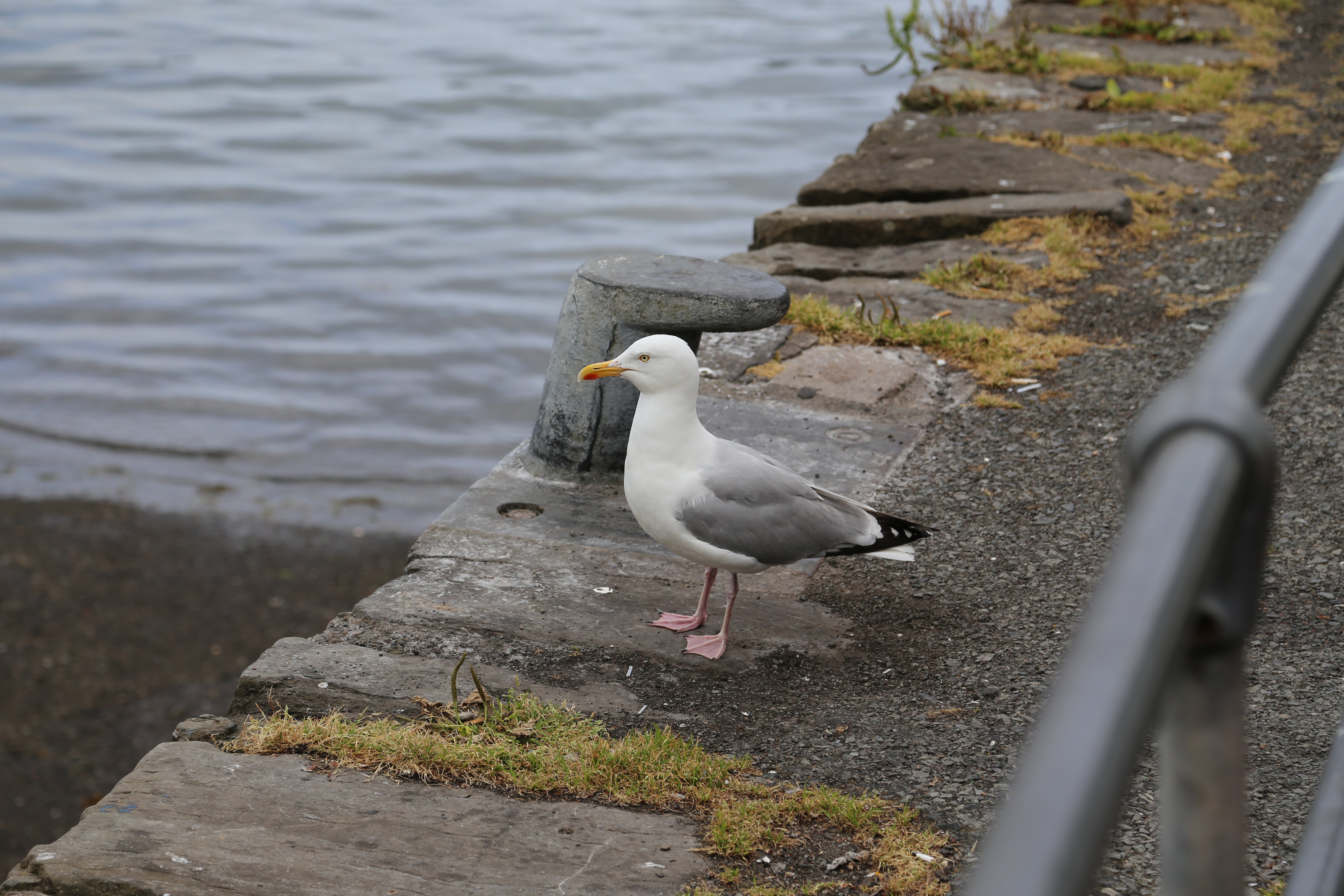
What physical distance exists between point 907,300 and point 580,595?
2.99m

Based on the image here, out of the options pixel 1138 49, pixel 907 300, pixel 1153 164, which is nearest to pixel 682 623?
pixel 907 300

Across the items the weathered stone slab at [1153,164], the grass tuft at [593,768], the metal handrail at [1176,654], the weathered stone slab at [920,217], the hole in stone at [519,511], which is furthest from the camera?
the weathered stone slab at [1153,164]

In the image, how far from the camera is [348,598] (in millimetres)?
7363

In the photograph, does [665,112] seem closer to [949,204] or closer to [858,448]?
[949,204]

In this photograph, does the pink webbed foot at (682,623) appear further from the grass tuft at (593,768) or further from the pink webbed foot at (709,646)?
the grass tuft at (593,768)

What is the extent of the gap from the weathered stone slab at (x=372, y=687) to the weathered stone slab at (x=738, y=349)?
2227mm

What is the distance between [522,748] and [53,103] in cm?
1632

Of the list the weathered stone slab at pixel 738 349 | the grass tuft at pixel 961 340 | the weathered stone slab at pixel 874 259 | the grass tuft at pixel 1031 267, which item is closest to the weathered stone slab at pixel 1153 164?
the grass tuft at pixel 1031 267

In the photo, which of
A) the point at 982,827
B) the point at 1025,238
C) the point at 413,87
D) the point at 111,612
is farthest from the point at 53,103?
the point at 982,827

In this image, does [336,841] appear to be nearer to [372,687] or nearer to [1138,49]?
[372,687]

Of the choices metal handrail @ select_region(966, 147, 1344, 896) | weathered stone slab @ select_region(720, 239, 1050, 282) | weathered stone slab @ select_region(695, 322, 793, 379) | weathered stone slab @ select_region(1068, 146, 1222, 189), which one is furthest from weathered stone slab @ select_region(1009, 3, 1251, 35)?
metal handrail @ select_region(966, 147, 1344, 896)

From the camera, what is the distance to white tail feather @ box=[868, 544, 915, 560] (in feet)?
11.7

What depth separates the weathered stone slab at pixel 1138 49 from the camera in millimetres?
10555

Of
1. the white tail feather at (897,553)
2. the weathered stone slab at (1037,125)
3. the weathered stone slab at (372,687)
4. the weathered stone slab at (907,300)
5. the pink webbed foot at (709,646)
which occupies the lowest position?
the weathered stone slab at (372,687)
